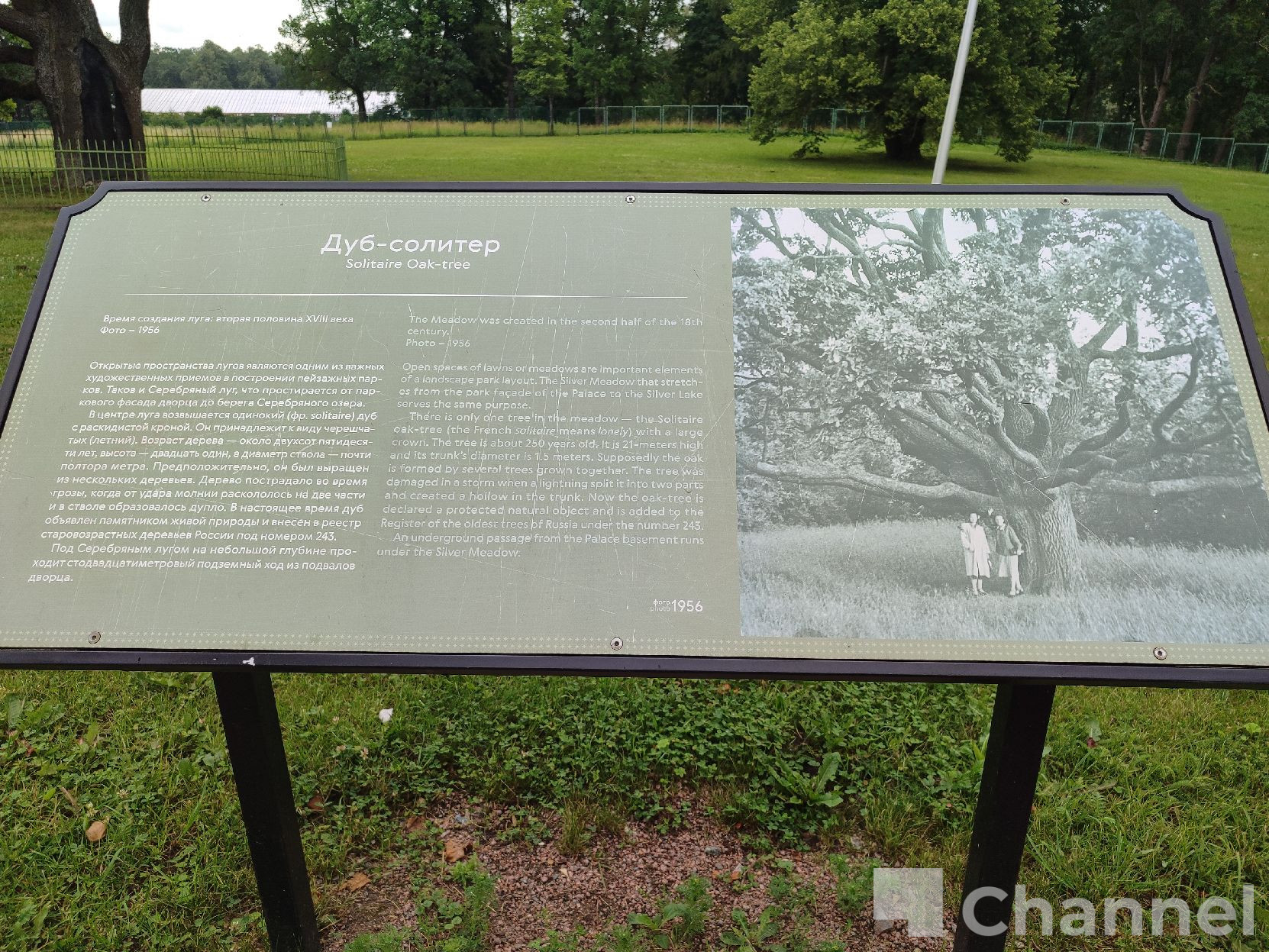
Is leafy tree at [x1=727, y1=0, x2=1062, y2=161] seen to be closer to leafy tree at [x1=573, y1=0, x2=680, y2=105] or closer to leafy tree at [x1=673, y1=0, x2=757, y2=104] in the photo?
leafy tree at [x1=673, y1=0, x2=757, y2=104]

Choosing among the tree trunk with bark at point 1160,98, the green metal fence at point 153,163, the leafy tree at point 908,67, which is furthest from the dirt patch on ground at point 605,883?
the tree trunk with bark at point 1160,98

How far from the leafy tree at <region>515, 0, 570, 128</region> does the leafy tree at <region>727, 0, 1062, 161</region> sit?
20.6 m

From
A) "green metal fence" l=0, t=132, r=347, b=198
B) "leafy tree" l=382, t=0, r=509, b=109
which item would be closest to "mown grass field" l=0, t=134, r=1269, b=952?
"green metal fence" l=0, t=132, r=347, b=198

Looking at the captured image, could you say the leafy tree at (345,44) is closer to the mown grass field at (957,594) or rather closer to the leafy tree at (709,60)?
the leafy tree at (709,60)

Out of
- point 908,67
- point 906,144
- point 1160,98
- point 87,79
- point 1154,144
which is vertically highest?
point 1160,98

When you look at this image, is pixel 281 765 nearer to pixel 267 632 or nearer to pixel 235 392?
pixel 267 632

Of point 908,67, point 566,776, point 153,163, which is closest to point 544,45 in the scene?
point 908,67

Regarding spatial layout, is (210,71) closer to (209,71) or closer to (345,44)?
(209,71)

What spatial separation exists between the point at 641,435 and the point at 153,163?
59.4ft

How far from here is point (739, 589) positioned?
1.74 m

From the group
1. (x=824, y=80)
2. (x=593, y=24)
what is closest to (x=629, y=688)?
(x=824, y=80)

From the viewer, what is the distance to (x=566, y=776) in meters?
2.97

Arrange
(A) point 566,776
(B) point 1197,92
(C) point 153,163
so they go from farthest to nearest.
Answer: (B) point 1197,92
(C) point 153,163
(A) point 566,776

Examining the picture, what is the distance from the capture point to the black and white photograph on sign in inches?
67.8
